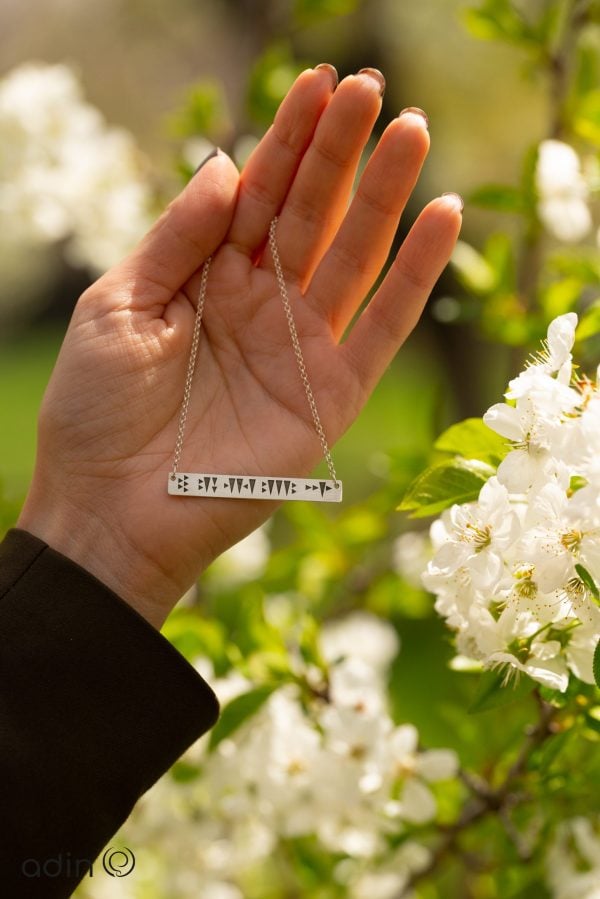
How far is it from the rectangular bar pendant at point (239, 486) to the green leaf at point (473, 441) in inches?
9.7

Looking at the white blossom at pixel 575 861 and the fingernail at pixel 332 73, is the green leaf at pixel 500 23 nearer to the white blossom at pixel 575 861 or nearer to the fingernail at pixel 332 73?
the fingernail at pixel 332 73

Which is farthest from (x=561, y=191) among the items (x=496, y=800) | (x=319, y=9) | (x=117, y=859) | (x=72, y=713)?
(x=117, y=859)

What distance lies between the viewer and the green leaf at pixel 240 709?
1.28m

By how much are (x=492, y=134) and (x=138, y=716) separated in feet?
16.1

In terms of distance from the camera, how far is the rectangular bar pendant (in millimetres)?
1194

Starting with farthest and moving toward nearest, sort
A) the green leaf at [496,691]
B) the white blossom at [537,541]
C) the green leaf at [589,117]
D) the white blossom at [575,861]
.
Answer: the green leaf at [589,117] → the white blossom at [575,861] → the green leaf at [496,691] → the white blossom at [537,541]

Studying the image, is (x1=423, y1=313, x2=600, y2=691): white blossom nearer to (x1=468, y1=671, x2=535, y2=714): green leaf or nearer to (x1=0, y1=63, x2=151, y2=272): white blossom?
(x1=468, y1=671, x2=535, y2=714): green leaf

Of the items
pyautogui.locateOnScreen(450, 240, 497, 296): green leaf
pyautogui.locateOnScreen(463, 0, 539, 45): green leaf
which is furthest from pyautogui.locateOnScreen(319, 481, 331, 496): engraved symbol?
pyautogui.locateOnScreen(463, 0, 539, 45): green leaf

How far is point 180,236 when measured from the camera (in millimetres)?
1270

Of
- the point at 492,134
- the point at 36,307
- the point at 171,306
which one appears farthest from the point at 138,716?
the point at 36,307

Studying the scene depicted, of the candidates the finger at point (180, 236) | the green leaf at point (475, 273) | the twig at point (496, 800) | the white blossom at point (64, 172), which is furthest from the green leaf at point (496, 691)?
the white blossom at point (64, 172)

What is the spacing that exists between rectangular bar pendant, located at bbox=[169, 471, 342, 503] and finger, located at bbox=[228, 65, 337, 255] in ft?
1.16

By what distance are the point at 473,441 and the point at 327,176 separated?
0.48 meters

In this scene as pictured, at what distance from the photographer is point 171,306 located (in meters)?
1.31
